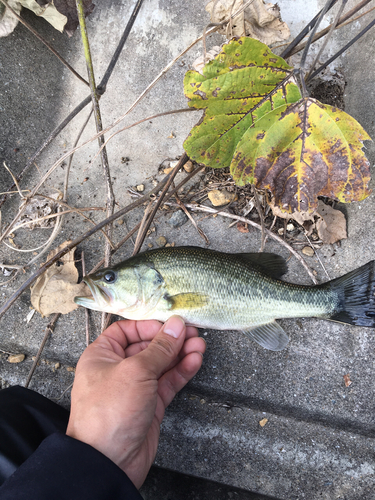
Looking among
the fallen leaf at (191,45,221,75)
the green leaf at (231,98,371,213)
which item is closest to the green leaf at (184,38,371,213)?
the green leaf at (231,98,371,213)

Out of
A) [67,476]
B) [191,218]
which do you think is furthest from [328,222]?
[67,476]

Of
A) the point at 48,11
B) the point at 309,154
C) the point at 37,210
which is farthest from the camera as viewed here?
the point at 37,210

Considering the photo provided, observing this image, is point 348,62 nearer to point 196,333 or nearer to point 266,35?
point 266,35

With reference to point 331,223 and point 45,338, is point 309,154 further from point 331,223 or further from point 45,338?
point 45,338

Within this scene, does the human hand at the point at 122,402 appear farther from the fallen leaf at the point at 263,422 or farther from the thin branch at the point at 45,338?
the fallen leaf at the point at 263,422

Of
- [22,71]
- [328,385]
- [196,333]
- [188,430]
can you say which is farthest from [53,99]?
[328,385]
